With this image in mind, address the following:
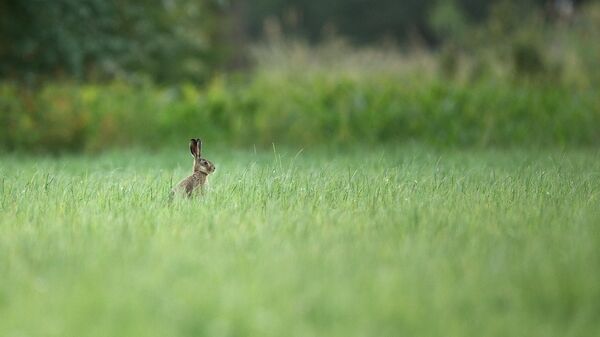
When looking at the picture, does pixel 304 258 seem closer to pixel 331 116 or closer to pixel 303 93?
pixel 331 116

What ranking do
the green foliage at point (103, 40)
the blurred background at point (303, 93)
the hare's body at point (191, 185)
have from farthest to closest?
the green foliage at point (103, 40) → the blurred background at point (303, 93) → the hare's body at point (191, 185)

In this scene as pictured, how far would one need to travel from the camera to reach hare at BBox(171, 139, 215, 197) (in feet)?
21.0

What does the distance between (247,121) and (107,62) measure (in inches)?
140

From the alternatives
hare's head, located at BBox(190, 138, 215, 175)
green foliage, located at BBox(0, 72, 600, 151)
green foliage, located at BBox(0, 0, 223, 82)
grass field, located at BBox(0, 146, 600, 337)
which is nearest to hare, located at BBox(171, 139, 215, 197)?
hare's head, located at BBox(190, 138, 215, 175)

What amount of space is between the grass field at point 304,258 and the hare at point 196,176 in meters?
0.22

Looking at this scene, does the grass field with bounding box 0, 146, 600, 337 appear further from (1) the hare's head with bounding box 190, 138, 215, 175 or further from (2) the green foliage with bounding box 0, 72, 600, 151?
(2) the green foliage with bounding box 0, 72, 600, 151

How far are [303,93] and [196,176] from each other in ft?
23.6

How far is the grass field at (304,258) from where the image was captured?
3.53m

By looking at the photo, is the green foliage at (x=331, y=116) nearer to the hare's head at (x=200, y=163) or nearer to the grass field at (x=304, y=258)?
the grass field at (x=304, y=258)

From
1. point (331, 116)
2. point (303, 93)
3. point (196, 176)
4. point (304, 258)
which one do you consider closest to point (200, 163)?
point (196, 176)

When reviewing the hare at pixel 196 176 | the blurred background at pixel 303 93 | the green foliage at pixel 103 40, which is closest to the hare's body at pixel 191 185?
the hare at pixel 196 176

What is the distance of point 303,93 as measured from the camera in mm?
13594

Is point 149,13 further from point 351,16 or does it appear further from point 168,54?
point 351,16

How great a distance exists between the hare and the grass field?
0.22 metres
